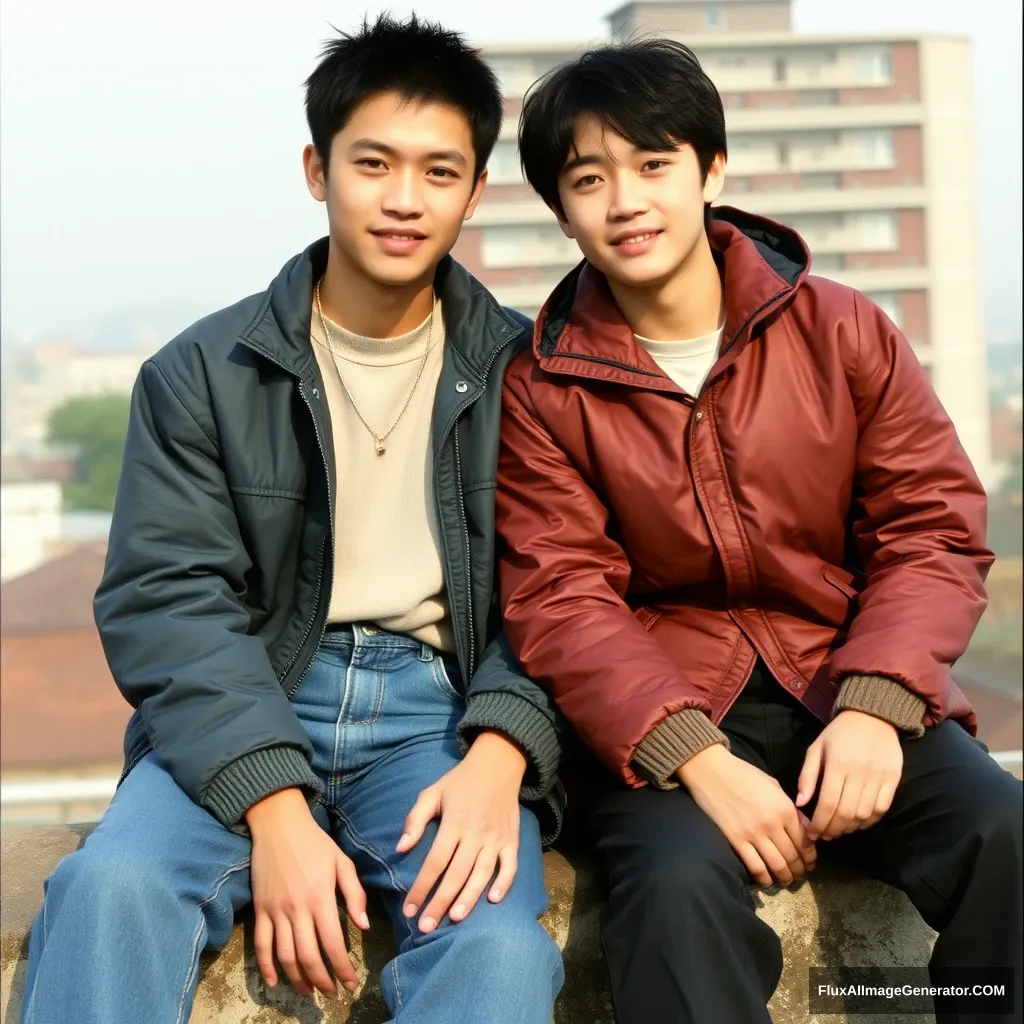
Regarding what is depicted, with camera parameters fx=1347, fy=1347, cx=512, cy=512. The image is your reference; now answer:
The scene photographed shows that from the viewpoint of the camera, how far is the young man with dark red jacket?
1485 millimetres

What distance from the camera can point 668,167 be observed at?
5.71 ft

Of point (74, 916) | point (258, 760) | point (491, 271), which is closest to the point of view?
point (74, 916)

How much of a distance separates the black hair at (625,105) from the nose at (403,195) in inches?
6.4

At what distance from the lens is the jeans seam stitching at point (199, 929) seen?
1.38 meters

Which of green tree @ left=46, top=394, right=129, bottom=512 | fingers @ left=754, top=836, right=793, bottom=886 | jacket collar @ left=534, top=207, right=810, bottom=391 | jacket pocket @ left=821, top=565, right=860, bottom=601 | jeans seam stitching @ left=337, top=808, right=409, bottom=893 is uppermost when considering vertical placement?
jacket collar @ left=534, top=207, right=810, bottom=391

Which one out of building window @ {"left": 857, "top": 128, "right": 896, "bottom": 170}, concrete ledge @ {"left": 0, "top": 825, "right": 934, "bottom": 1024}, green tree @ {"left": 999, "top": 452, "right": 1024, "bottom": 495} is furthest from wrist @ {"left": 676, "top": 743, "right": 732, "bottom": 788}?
green tree @ {"left": 999, "top": 452, "right": 1024, "bottom": 495}

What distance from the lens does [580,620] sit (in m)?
1.60

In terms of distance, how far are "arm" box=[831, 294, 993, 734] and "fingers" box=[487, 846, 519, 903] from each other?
41cm

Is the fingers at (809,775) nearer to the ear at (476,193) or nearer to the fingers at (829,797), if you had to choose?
the fingers at (829,797)

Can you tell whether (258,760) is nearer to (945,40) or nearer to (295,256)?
(295,256)

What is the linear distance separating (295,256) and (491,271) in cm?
5096

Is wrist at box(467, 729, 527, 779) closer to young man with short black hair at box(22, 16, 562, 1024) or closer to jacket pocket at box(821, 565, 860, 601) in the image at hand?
young man with short black hair at box(22, 16, 562, 1024)

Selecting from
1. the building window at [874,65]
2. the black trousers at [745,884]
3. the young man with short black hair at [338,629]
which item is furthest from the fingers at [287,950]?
the building window at [874,65]

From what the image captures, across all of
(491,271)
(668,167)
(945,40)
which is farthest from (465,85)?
(945,40)
